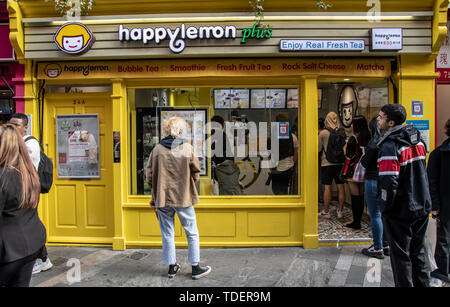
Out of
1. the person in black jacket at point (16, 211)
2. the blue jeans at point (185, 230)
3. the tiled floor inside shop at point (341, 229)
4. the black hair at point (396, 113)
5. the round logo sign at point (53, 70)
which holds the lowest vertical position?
the tiled floor inside shop at point (341, 229)

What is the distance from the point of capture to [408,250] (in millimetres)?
3256

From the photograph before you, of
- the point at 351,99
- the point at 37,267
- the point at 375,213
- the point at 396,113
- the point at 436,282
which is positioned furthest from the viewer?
the point at 351,99

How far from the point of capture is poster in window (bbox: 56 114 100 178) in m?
5.38

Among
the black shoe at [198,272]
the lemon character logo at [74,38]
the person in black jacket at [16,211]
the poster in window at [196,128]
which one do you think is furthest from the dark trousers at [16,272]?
the lemon character logo at [74,38]

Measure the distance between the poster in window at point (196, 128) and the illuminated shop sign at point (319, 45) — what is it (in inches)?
64.5

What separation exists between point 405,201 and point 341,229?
2.70 m

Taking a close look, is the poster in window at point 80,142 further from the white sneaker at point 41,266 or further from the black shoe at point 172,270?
the black shoe at point 172,270

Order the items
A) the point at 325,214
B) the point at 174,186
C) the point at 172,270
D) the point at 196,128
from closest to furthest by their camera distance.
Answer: the point at 174,186 < the point at 172,270 < the point at 196,128 < the point at 325,214

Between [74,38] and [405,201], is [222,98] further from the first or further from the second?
[405,201]

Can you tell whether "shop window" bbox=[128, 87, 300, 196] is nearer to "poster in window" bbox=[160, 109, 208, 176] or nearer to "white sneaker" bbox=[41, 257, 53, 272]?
"poster in window" bbox=[160, 109, 208, 176]

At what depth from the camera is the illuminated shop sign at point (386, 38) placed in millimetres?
4801

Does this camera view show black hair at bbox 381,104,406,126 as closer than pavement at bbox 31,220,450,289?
Yes

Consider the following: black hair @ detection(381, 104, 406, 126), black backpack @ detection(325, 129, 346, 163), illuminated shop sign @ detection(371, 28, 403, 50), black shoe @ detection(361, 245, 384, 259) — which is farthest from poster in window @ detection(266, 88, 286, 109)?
black shoe @ detection(361, 245, 384, 259)

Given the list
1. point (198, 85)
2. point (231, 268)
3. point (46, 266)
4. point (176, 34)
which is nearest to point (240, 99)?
point (198, 85)
